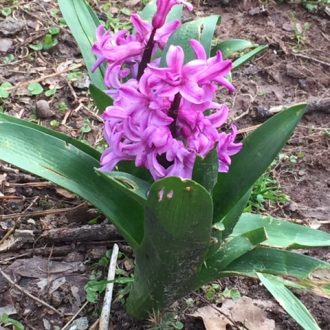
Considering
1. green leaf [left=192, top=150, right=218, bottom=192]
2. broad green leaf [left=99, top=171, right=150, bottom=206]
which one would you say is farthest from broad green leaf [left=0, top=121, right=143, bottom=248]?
green leaf [left=192, top=150, right=218, bottom=192]

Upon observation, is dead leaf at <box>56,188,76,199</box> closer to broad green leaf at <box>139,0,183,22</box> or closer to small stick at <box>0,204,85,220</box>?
small stick at <box>0,204,85,220</box>

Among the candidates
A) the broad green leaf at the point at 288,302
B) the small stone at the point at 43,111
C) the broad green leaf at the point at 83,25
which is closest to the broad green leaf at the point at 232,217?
the broad green leaf at the point at 288,302

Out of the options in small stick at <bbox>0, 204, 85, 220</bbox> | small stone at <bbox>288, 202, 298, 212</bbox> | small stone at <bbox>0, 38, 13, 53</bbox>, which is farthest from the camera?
small stone at <bbox>0, 38, 13, 53</bbox>

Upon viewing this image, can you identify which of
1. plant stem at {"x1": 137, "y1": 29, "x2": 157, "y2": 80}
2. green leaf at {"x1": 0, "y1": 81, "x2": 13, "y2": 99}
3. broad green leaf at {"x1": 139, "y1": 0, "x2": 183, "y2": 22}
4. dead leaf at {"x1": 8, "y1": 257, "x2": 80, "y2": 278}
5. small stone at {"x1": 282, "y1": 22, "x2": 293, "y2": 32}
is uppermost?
plant stem at {"x1": 137, "y1": 29, "x2": 157, "y2": 80}

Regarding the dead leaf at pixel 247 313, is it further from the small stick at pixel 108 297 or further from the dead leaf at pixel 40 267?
the dead leaf at pixel 40 267

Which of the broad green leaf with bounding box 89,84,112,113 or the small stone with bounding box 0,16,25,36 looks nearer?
the broad green leaf with bounding box 89,84,112,113

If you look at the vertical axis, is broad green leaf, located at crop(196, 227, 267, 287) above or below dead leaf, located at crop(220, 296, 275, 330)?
above
